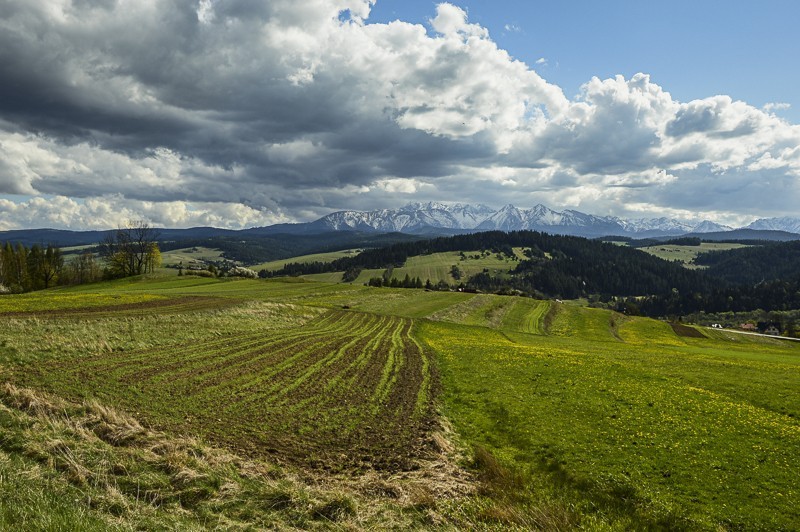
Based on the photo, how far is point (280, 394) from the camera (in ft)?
87.3

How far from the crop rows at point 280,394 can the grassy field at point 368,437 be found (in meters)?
0.16

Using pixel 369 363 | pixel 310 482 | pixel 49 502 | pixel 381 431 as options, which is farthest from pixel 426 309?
pixel 49 502

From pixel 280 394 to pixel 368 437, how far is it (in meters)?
8.18

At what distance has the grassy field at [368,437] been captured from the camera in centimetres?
1346

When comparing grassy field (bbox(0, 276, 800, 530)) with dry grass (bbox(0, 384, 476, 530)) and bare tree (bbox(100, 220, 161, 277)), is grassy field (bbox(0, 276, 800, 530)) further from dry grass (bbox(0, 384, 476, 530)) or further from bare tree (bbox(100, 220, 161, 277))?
bare tree (bbox(100, 220, 161, 277))

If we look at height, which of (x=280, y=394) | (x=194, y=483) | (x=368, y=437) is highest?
(x=194, y=483)

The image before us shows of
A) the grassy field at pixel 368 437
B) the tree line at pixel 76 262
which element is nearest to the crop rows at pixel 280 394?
the grassy field at pixel 368 437

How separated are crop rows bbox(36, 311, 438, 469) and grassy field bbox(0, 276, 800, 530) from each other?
162mm

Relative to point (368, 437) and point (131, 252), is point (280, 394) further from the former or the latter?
point (131, 252)

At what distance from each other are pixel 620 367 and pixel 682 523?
26.2 m

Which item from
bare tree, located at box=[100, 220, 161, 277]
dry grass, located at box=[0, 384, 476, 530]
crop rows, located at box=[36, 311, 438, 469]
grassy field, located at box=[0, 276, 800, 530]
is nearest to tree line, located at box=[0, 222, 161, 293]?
bare tree, located at box=[100, 220, 161, 277]

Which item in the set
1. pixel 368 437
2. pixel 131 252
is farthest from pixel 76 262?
pixel 368 437

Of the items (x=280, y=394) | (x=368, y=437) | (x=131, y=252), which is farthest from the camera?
(x=131, y=252)

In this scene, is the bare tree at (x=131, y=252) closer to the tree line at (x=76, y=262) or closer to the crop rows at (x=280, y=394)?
the tree line at (x=76, y=262)
